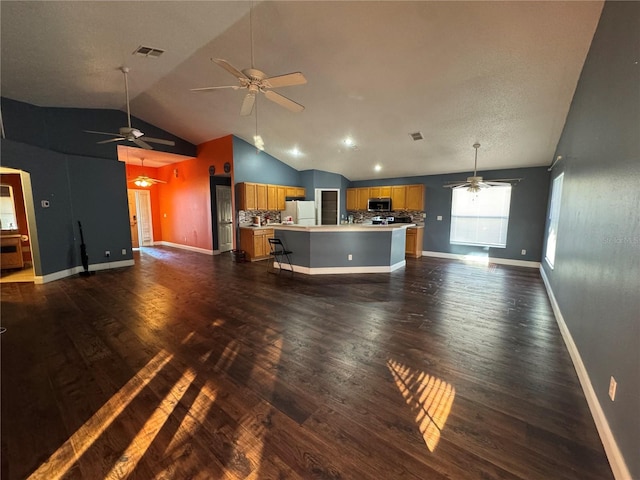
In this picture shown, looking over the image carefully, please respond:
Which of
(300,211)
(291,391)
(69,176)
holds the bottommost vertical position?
(291,391)

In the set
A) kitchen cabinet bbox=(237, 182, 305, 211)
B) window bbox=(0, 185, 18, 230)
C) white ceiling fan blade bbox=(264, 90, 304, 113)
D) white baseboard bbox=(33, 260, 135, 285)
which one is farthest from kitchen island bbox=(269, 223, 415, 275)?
window bbox=(0, 185, 18, 230)

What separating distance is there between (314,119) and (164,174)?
20.8 ft

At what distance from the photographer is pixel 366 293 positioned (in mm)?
4172

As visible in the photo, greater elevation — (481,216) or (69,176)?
(69,176)

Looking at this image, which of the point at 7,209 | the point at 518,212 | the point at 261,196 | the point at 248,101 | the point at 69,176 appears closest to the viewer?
the point at 248,101

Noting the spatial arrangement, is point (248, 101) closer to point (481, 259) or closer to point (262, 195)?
point (262, 195)

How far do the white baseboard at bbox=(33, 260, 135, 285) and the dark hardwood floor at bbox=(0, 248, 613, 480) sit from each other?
1069 millimetres

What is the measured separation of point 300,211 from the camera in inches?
303

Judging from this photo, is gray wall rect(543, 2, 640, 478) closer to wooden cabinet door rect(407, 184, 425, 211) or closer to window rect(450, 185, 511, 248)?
window rect(450, 185, 511, 248)

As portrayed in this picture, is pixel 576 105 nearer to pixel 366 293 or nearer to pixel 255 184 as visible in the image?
pixel 366 293

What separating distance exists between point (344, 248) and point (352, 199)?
3.67 m

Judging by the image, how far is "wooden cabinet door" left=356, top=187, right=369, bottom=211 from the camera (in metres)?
8.36

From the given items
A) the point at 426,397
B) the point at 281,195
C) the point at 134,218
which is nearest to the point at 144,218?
the point at 134,218

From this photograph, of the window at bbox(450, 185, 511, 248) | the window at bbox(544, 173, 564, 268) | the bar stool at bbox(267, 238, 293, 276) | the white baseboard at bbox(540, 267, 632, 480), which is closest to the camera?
the white baseboard at bbox(540, 267, 632, 480)
